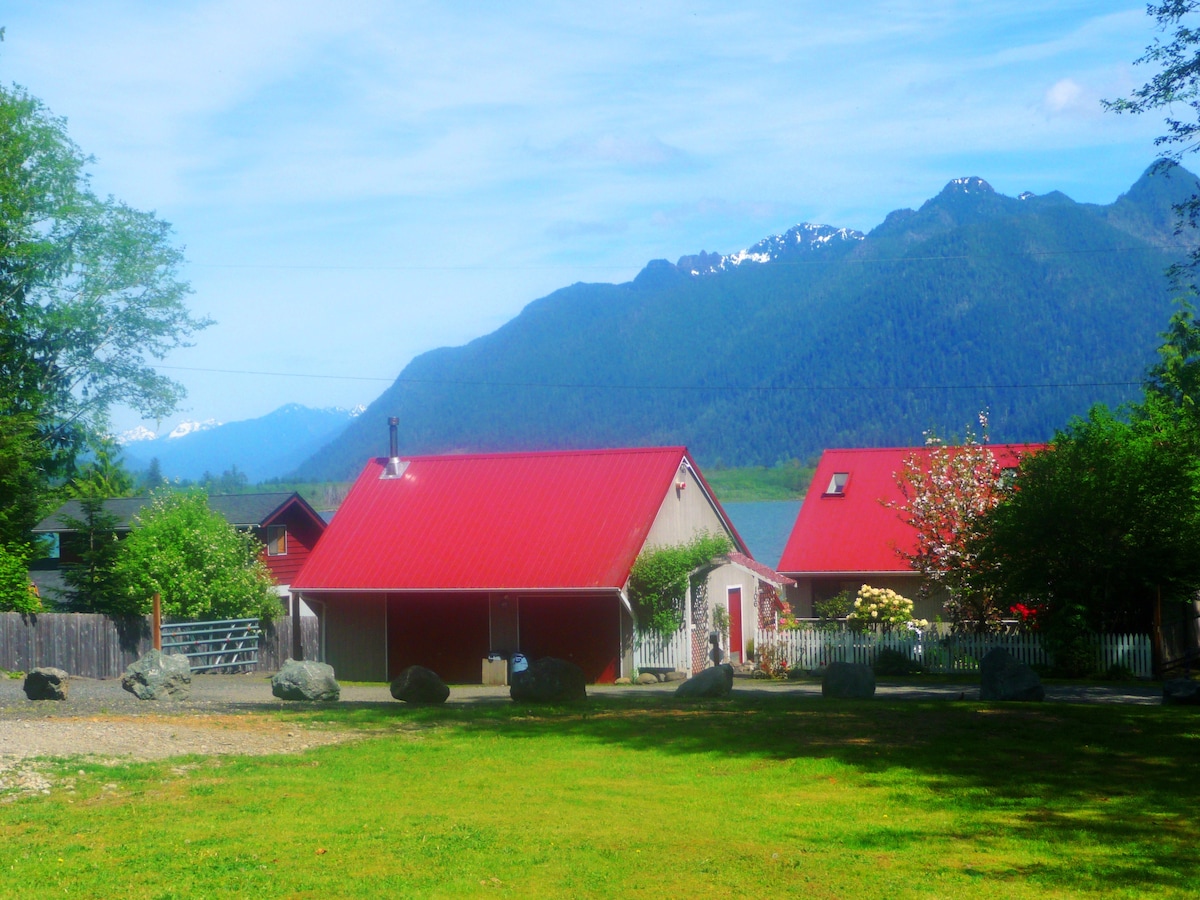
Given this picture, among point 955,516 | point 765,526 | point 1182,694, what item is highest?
point 765,526

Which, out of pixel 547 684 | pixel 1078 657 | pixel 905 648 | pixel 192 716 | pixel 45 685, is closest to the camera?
pixel 192 716

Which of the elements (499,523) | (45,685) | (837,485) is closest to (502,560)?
(499,523)

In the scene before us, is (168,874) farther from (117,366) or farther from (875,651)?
(117,366)

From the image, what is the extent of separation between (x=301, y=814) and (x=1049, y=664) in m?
22.5

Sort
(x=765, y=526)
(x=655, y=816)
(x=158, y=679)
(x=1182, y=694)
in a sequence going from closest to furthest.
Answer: (x=655, y=816) → (x=1182, y=694) → (x=158, y=679) → (x=765, y=526)

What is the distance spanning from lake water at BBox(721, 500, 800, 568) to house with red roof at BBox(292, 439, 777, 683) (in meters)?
24.5

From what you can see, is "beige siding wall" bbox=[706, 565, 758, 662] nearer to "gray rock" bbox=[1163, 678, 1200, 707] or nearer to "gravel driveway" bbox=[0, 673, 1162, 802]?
"gravel driveway" bbox=[0, 673, 1162, 802]

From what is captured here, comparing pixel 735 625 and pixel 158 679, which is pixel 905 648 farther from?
pixel 158 679

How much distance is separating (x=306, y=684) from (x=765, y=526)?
237 feet

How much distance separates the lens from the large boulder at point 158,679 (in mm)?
23750

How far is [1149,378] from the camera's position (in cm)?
5550

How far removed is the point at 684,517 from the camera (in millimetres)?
35531

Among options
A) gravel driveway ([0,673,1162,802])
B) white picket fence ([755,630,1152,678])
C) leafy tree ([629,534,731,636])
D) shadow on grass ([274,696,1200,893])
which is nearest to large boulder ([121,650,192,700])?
gravel driveway ([0,673,1162,802])

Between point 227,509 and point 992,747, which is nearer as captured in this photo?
point 992,747
